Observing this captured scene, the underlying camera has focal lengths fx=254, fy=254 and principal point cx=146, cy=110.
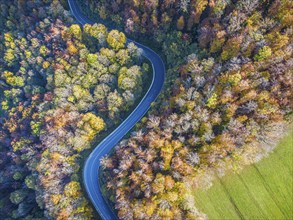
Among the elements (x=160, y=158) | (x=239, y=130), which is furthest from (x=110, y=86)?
(x=239, y=130)

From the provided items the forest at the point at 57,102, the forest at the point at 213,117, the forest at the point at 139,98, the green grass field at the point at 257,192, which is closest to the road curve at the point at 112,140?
the forest at the point at 139,98

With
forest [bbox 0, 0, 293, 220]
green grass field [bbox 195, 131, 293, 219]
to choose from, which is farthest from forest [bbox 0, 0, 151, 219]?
green grass field [bbox 195, 131, 293, 219]

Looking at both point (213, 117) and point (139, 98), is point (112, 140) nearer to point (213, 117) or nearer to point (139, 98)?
point (139, 98)

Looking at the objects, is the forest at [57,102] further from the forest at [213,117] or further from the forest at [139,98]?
the forest at [213,117]

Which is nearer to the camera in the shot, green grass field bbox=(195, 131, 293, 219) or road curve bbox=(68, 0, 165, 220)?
green grass field bbox=(195, 131, 293, 219)

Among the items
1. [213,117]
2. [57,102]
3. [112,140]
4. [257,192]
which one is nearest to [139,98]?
[112,140]

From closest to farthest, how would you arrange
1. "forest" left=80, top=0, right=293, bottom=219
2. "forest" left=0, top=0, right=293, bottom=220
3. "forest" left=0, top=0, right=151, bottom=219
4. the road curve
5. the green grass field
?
the green grass field < "forest" left=80, top=0, right=293, bottom=219 < "forest" left=0, top=0, right=293, bottom=220 < the road curve < "forest" left=0, top=0, right=151, bottom=219

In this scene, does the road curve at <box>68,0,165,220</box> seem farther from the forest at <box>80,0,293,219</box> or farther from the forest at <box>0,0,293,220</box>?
the forest at <box>80,0,293,219</box>
